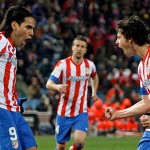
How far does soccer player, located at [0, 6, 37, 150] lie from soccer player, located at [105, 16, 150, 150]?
129cm

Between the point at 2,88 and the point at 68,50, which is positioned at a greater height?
the point at 68,50

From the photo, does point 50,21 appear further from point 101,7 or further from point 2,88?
point 2,88

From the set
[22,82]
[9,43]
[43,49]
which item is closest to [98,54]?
[43,49]

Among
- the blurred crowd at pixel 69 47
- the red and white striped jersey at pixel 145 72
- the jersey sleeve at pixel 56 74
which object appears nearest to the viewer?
the red and white striped jersey at pixel 145 72

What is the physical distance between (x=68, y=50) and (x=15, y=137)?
18.4 meters

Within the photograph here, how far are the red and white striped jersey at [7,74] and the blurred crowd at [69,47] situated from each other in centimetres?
1387

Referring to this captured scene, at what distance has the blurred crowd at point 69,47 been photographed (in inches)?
885

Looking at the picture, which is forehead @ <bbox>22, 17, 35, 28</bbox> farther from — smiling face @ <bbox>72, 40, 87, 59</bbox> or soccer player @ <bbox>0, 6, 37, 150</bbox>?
smiling face @ <bbox>72, 40, 87, 59</bbox>

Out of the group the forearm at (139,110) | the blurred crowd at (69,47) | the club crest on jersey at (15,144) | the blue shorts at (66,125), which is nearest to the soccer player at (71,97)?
the blue shorts at (66,125)

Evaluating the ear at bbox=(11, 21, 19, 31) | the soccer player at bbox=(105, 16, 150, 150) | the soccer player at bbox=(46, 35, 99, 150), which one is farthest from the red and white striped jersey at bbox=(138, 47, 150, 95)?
the soccer player at bbox=(46, 35, 99, 150)

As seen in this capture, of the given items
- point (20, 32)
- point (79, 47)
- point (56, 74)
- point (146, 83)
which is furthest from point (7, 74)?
point (79, 47)

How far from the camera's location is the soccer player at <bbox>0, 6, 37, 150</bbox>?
7.35m

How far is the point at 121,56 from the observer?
26.6m

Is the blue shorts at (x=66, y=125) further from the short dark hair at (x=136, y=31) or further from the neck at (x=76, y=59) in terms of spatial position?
the short dark hair at (x=136, y=31)
